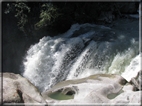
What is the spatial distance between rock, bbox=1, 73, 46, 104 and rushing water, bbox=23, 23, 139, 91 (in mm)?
3386

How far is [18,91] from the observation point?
400 cm

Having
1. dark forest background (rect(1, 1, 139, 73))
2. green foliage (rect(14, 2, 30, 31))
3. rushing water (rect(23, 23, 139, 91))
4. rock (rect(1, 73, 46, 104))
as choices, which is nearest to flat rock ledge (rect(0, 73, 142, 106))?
rock (rect(1, 73, 46, 104))

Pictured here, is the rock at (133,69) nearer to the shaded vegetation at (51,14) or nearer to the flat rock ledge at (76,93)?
the flat rock ledge at (76,93)

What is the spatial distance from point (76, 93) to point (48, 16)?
5.37 metres

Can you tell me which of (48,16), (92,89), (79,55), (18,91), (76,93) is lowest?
(79,55)

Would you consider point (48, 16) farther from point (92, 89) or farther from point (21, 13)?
point (92, 89)

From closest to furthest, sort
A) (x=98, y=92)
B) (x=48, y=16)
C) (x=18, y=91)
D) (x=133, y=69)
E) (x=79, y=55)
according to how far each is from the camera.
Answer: (x=18, y=91)
(x=98, y=92)
(x=133, y=69)
(x=79, y=55)
(x=48, y=16)

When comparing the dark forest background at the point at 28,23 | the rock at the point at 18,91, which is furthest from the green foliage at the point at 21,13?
the rock at the point at 18,91

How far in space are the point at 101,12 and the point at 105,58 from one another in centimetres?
403

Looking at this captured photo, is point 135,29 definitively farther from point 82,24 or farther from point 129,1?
point 129,1

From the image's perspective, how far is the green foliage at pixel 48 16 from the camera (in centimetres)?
996

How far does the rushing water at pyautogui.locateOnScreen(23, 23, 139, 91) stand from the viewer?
7.69 m

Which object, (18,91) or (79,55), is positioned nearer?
(18,91)

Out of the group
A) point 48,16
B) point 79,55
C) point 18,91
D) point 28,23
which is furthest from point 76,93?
point 28,23
